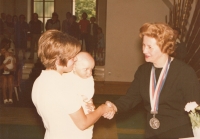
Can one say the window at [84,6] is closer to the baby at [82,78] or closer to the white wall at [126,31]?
the white wall at [126,31]

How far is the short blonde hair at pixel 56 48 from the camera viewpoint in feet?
8.39

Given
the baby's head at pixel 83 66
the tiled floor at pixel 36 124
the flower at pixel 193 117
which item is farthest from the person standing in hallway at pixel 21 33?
the flower at pixel 193 117

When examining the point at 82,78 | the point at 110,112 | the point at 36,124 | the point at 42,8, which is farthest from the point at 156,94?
the point at 42,8

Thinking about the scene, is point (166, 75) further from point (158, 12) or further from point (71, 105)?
point (158, 12)

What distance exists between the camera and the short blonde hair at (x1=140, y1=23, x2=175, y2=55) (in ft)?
10.9

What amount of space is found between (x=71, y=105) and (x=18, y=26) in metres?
14.2

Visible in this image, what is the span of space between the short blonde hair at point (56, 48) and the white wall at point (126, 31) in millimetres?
10799

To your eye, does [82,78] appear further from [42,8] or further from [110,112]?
[42,8]

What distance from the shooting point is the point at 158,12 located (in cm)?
1317

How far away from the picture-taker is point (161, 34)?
10.9 feet

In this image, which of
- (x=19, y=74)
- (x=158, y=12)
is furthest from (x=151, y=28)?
(x=158, y=12)

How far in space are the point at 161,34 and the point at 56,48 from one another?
1124mm

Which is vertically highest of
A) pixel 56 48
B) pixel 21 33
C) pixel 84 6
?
pixel 84 6

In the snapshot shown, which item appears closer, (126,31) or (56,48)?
(56,48)
